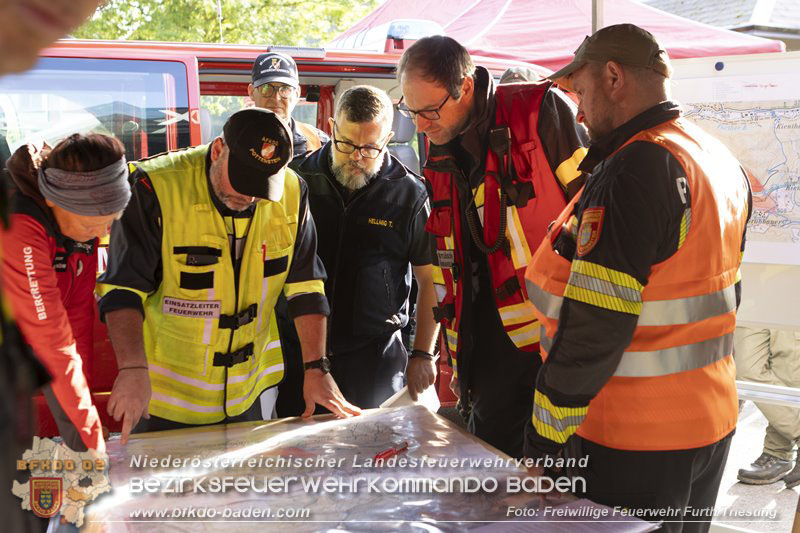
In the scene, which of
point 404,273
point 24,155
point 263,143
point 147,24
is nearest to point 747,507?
point 404,273

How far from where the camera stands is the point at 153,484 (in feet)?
5.86

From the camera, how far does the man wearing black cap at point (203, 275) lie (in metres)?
2.19

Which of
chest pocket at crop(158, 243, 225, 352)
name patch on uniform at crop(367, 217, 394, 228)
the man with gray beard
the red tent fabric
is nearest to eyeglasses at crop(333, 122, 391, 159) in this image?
the man with gray beard

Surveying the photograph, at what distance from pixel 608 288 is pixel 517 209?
77cm

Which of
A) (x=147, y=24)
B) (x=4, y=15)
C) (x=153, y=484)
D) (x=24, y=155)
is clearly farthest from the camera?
(x=147, y=24)

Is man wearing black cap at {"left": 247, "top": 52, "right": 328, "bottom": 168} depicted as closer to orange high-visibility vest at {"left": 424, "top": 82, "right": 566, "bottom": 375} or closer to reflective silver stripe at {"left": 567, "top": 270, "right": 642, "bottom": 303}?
orange high-visibility vest at {"left": 424, "top": 82, "right": 566, "bottom": 375}

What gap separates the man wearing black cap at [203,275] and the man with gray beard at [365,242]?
0.66 m

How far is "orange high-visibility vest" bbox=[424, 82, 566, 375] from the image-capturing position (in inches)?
92.3

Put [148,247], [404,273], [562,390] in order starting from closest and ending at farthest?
[562,390]
[148,247]
[404,273]

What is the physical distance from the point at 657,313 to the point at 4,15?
143cm

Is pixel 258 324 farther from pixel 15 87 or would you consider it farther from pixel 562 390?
pixel 15 87

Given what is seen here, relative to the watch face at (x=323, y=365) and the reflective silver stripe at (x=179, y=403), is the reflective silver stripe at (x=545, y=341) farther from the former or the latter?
the reflective silver stripe at (x=179, y=403)

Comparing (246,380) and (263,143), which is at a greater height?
(263,143)

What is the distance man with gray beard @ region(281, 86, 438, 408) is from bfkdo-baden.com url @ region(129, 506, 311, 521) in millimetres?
1395
